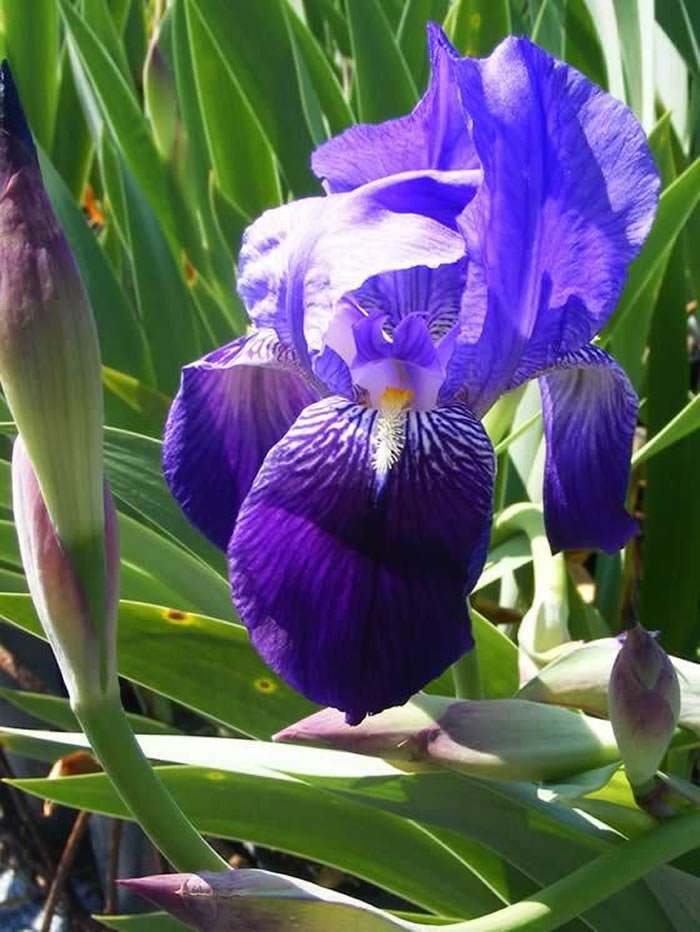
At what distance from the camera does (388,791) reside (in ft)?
1.99

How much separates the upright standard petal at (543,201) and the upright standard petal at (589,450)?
0.07 meters

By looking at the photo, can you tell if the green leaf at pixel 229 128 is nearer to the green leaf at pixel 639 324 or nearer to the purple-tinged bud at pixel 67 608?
the green leaf at pixel 639 324

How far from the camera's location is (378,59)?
3.37ft

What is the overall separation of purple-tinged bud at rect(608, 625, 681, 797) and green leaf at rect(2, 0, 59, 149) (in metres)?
1.01

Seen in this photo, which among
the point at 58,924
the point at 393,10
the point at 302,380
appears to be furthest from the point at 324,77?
the point at 58,924

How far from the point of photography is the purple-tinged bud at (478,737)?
1.81ft

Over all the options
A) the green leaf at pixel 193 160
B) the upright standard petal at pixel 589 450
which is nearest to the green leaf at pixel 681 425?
the upright standard petal at pixel 589 450

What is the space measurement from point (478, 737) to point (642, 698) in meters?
0.08

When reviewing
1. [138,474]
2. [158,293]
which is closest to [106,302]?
[158,293]

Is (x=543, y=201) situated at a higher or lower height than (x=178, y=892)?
higher

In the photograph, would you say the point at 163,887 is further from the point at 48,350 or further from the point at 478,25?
the point at 478,25

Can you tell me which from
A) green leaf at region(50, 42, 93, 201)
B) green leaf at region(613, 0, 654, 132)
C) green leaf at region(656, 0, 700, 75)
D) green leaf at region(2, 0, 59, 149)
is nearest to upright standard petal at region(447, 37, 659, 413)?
green leaf at region(613, 0, 654, 132)

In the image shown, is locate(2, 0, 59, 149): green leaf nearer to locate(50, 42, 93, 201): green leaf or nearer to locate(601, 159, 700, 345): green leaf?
locate(50, 42, 93, 201): green leaf

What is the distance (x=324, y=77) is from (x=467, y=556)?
2.44ft
